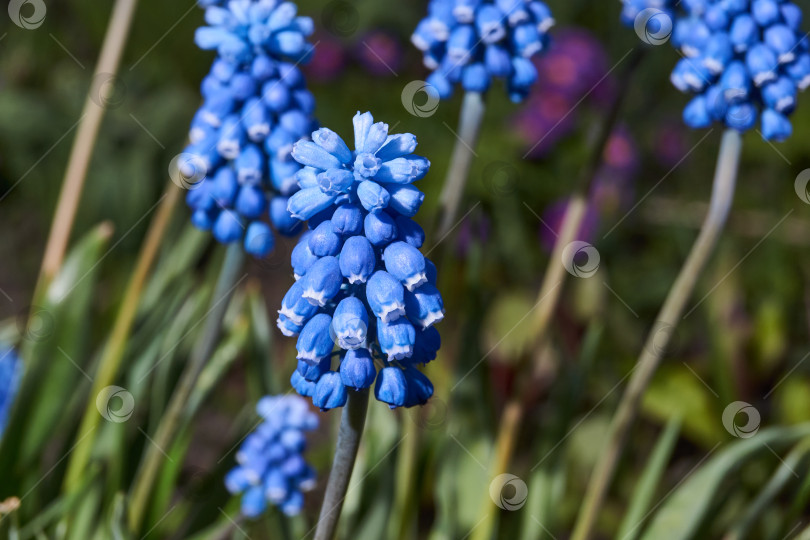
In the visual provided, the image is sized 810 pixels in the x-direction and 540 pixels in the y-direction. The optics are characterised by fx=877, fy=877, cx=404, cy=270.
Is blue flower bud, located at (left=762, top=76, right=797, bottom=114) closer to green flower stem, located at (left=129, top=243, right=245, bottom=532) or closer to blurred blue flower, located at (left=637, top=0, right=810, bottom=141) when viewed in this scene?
blurred blue flower, located at (left=637, top=0, right=810, bottom=141)

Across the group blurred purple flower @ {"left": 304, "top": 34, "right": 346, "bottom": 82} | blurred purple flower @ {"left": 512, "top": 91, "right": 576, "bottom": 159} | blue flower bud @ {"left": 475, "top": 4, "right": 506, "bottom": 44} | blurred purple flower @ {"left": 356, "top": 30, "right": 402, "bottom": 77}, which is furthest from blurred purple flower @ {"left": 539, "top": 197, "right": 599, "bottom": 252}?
blue flower bud @ {"left": 475, "top": 4, "right": 506, "bottom": 44}

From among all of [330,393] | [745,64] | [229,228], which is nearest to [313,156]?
[330,393]

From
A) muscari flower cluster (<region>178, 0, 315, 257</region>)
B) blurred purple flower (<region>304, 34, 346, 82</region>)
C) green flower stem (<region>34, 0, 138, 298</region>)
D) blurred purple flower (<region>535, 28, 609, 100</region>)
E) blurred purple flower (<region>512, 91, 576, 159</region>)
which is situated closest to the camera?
muscari flower cluster (<region>178, 0, 315, 257</region>)

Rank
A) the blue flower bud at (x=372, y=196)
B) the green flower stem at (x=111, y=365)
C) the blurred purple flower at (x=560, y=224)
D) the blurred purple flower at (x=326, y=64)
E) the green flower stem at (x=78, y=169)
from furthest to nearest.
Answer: the blurred purple flower at (x=326, y=64) < the blurred purple flower at (x=560, y=224) < the green flower stem at (x=78, y=169) < the green flower stem at (x=111, y=365) < the blue flower bud at (x=372, y=196)

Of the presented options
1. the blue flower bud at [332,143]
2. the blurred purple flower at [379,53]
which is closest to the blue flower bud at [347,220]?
the blue flower bud at [332,143]

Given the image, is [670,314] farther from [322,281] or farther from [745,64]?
[322,281]

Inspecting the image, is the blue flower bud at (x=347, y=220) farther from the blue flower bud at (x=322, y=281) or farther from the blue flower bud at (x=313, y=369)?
the blue flower bud at (x=313, y=369)
